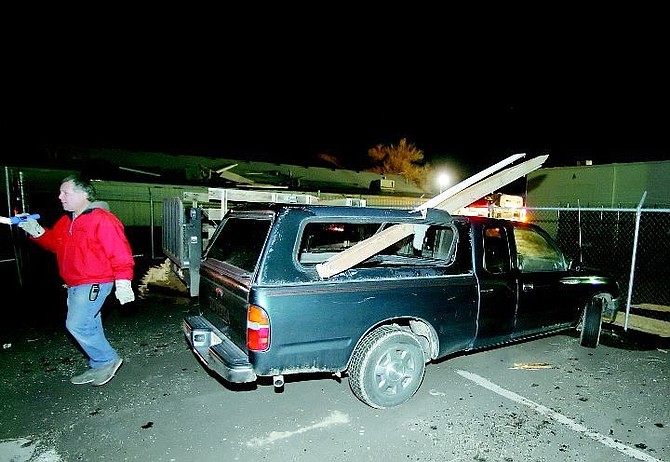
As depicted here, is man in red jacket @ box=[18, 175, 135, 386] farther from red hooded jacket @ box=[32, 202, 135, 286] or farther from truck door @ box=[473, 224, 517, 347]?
truck door @ box=[473, 224, 517, 347]

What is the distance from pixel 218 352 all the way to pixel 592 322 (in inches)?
203

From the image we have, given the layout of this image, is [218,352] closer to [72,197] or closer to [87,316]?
[87,316]

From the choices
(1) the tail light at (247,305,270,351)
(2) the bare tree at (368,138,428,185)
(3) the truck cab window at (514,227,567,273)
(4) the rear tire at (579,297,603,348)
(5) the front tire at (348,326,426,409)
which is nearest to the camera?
(1) the tail light at (247,305,270,351)

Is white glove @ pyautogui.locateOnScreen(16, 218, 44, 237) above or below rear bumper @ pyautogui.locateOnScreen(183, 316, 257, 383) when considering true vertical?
above

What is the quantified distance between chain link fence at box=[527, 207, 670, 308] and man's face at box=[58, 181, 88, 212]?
9.64 m

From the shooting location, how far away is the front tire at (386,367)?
3.63 meters

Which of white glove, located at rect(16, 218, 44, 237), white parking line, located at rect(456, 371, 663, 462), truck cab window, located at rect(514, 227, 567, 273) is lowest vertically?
white parking line, located at rect(456, 371, 663, 462)

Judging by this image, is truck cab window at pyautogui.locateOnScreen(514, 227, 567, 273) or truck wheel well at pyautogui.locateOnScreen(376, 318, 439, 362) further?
truck cab window at pyautogui.locateOnScreen(514, 227, 567, 273)

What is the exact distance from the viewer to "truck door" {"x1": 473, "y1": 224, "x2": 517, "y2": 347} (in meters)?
4.29

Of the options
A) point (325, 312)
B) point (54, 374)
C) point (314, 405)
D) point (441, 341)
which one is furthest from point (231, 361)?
point (54, 374)

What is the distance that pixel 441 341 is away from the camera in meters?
Result: 4.05

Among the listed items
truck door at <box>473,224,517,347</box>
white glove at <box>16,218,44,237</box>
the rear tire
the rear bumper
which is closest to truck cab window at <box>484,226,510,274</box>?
truck door at <box>473,224,517,347</box>

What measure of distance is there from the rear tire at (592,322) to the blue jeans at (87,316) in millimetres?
6139

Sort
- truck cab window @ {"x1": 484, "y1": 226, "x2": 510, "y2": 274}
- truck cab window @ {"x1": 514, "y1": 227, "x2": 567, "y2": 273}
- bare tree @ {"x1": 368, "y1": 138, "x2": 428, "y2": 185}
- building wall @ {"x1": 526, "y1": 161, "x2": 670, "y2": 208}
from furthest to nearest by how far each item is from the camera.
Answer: bare tree @ {"x1": 368, "y1": 138, "x2": 428, "y2": 185} < building wall @ {"x1": 526, "y1": 161, "x2": 670, "y2": 208} < truck cab window @ {"x1": 514, "y1": 227, "x2": 567, "y2": 273} < truck cab window @ {"x1": 484, "y1": 226, "x2": 510, "y2": 274}
